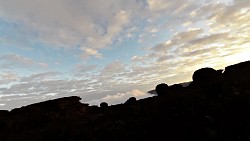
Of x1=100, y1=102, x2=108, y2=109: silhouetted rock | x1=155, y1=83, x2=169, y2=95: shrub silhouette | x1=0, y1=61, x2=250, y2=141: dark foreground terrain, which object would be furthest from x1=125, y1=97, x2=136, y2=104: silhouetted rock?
x1=155, y1=83, x2=169, y2=95: shrub silhouette

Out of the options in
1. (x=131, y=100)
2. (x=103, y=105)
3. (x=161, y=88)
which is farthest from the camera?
(x=161, y=88)

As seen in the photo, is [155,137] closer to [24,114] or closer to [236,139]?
[236,139]

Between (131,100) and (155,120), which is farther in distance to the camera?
(131,100)

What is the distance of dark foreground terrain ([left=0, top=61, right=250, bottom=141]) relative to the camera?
917 inches

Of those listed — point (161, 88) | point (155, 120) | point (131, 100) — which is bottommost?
point (155, 120)

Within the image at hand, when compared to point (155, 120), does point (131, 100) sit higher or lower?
higher

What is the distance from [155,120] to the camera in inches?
1118

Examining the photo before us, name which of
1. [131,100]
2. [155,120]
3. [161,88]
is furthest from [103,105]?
[155,120]

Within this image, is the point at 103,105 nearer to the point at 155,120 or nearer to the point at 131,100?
the point at 131,100

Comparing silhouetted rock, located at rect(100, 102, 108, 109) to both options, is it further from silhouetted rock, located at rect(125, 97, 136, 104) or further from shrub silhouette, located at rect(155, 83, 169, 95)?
shrub silhouette, located at rect(155, 83, 169, 95)

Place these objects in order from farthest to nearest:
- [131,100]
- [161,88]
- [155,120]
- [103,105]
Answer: [161,88], [103,105], [131,100], [155,120]

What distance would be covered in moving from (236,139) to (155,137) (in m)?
7.13

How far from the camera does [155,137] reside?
950 inches

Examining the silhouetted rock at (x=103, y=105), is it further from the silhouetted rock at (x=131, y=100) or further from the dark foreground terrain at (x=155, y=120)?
the silhouetted rock at (x=131, y=100)
